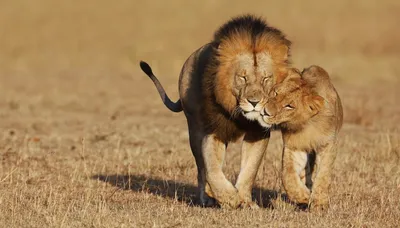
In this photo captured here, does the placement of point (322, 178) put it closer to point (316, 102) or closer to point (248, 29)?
point (316, 102)

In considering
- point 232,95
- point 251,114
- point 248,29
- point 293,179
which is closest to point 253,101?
point 251,114

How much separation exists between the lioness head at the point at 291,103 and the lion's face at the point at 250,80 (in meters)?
0.06

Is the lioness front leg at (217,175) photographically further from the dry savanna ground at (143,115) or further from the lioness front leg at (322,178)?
the lioness front leg at (322,178)

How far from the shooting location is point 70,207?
6559mm

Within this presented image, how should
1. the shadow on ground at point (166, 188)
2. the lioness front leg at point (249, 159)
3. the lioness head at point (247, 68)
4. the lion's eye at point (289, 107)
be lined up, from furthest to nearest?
1. the shadow on ground at point (166, 188)
2. the lioness front leg at point (249, 159)
3. the lion's eye at point (289, 107)
4. the lioness head at point (247, 68)

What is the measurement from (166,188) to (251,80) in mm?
2106

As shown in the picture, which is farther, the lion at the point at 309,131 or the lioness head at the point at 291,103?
the lion at the point at 309,131

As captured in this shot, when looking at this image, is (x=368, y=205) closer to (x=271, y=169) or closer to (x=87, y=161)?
(x=271, y=169)

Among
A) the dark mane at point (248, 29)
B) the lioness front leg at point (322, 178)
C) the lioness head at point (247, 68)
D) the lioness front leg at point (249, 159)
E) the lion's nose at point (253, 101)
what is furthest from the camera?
the lioness front leg at point (249, 159)

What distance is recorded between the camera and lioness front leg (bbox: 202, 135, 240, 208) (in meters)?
6.52

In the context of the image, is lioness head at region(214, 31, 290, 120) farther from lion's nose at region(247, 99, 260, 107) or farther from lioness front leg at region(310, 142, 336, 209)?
lioness front leg at region(310, 142, 336, 209)

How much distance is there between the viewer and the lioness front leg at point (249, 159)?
6715 mm

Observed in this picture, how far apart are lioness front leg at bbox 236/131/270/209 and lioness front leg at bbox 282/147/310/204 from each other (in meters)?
0.24

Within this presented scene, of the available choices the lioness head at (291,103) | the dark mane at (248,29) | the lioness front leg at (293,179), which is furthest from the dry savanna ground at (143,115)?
the dark mane at (248,29)
